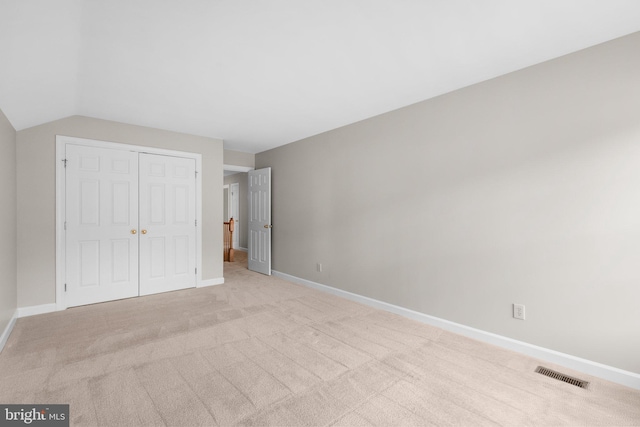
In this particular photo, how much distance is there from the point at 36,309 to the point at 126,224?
134cm

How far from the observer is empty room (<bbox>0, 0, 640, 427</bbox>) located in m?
1.81

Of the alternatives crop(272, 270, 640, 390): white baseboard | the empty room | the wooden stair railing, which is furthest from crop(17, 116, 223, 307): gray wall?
crop(272, 270, 640, 390): white baseboard

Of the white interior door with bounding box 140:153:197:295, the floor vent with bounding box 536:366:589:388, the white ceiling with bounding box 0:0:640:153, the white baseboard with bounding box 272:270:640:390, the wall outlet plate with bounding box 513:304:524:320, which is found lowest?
the floor vent with bounding box 536:366:589:388

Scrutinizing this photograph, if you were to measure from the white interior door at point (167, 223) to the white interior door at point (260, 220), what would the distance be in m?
1.32

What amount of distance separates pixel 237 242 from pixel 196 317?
18.9 feet

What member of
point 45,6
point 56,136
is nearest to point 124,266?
point 56,136

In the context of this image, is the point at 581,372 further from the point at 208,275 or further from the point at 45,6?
the point at 208,275

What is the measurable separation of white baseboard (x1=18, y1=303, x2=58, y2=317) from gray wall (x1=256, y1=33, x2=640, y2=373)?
378cm

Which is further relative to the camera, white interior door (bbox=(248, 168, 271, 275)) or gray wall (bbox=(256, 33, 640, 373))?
white interior door (bbox=(248, 168, 271, 275))

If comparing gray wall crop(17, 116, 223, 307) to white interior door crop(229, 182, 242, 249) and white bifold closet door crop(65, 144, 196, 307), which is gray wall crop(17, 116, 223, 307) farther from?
white interior door crop(229, 182, 242, 249)

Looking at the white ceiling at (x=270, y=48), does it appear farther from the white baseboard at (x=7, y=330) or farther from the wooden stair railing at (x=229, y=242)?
the wooden stair railing at (x=229, y=242)

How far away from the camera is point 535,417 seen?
1.70 meters

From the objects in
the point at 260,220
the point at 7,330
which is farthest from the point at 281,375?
the point at 260,220

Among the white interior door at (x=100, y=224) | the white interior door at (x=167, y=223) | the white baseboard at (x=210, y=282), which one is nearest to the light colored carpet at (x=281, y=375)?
the white interior door at (x=100, y=224)
